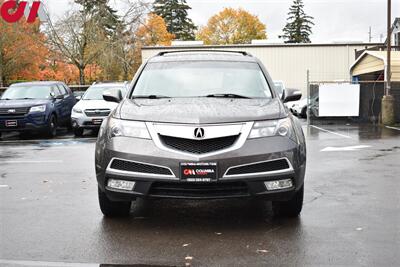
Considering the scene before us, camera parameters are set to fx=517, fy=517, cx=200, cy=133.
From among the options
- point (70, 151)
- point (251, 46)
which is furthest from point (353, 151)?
point (251, 46)

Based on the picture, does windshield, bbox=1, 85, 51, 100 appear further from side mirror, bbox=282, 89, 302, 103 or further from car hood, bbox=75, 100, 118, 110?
side mirror, bbox=282, 89, 302, 103

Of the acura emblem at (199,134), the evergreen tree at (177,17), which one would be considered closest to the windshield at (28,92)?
the acura emblem at (199,134)

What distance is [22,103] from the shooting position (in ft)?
49.9

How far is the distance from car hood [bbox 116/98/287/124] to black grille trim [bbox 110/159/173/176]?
445 mm

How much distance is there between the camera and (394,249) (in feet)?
14.4

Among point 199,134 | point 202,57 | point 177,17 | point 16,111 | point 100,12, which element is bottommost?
point 16,111

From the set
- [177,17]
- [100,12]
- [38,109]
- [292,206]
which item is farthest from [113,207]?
[177,17]

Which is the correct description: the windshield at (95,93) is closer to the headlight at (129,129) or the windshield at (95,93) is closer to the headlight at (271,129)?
the headlight at (129,129)

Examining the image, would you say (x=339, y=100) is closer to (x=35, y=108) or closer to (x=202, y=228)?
(x=35, y=108)

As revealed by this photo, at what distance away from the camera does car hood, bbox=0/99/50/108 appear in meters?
15.1

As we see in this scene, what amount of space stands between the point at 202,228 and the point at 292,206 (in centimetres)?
98

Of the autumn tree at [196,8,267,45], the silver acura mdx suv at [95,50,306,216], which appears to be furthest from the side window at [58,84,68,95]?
the autumn tree at [196,8,267,45]

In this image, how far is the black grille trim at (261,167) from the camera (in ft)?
15.2

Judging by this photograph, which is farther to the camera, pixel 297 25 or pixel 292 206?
pixel 297 25
